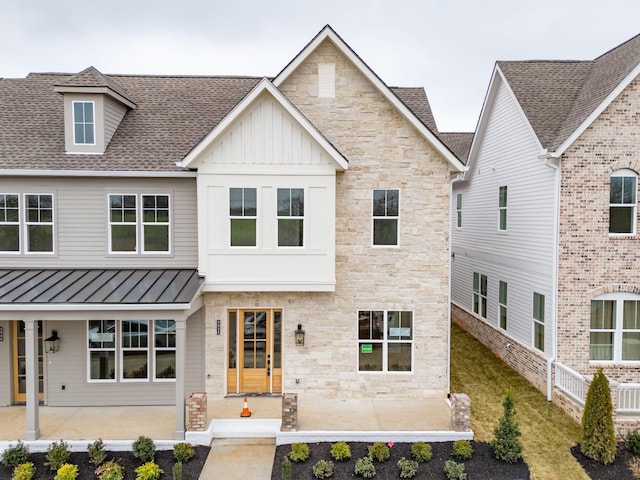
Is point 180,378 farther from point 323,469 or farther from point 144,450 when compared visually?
point 323,469

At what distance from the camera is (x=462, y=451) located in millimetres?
9930

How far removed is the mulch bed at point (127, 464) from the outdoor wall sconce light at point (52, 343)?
3.17m

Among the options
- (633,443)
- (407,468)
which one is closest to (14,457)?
(407,468)

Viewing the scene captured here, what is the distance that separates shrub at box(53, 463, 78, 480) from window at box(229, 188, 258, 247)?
6.20m

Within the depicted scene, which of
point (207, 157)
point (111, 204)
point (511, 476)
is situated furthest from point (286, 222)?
point (511, 476)

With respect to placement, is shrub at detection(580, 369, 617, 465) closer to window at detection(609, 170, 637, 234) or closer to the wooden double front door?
window at detection(609, 170, 637, 234)

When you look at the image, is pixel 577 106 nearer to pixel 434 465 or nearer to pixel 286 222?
pixel 286 222

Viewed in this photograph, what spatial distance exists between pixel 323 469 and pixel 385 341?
4662mm

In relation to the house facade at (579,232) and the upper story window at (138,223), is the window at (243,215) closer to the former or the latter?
the upper story window at (138,223)

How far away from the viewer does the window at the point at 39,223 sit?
1304 centimetres

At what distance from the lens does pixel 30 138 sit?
13.8m

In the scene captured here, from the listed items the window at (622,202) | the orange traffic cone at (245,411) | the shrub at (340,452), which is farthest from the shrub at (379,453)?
the window at (622,202)

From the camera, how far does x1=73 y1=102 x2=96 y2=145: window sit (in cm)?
1343

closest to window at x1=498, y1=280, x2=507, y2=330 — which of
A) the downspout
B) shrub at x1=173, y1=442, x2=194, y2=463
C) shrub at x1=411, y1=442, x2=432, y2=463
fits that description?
the downspout
